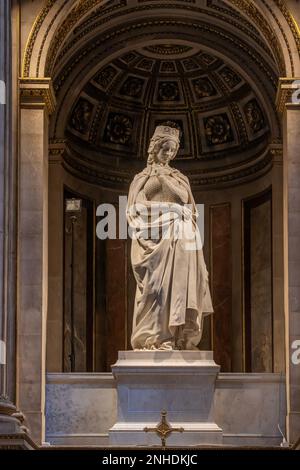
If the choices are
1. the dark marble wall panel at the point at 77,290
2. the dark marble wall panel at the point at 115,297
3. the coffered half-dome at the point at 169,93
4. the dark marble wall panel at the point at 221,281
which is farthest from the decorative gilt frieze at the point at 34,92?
the dark marble wall panel at the point at 221,281

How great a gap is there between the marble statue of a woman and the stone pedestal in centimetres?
29

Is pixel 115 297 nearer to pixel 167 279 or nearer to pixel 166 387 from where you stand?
pixel 167 279

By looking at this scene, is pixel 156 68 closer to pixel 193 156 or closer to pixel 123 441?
pixel 193 156

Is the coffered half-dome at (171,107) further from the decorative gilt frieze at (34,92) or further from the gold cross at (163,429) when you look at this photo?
the gold cross at (163,429)

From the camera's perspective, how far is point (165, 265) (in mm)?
22547

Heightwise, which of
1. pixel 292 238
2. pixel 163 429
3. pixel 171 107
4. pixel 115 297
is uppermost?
pixel 171 107

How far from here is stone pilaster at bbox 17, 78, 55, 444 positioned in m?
22.9

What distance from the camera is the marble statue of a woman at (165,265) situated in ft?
73.3

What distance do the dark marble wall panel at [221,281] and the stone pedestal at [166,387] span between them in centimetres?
511

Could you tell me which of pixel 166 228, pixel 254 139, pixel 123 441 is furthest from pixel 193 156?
pixel 123 441

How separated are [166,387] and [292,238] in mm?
2806

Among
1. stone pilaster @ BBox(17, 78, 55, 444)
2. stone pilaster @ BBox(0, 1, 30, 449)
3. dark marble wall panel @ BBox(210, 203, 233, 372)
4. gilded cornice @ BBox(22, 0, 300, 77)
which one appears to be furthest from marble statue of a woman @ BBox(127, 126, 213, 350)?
dark marble wall panel @ BBox(210, 203, 233, 372)

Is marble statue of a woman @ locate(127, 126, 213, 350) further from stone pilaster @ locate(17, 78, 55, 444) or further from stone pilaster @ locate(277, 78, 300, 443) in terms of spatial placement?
stone pilaster @ locate(17, 78, 55, 444)

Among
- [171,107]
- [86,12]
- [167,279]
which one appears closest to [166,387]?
[167,279]
